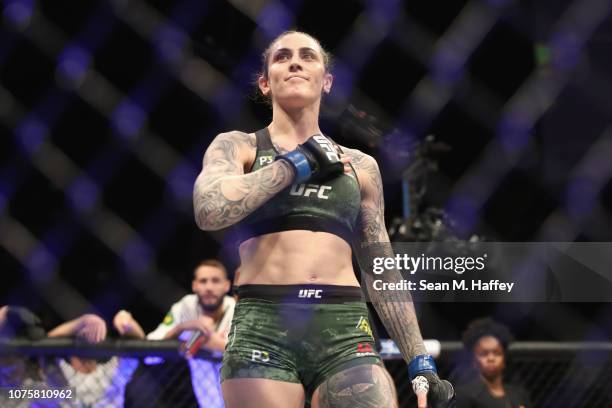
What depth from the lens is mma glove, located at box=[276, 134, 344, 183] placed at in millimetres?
1521

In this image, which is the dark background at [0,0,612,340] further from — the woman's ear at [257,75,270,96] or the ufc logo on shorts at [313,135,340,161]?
the ufc logo on shorts at [313,135,340,161]

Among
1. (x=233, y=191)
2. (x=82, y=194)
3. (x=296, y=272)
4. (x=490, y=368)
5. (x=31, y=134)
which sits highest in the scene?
(x=31, y=134)

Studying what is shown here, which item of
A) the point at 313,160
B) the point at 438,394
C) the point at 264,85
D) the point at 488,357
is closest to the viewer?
the point at 313,160

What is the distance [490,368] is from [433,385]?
1.38m

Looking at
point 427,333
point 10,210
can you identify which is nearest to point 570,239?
point 427,333

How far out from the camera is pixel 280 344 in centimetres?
159

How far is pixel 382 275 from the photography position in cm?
179

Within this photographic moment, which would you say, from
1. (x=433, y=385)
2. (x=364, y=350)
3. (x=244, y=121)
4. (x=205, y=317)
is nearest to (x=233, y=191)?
(x=364, y=350)

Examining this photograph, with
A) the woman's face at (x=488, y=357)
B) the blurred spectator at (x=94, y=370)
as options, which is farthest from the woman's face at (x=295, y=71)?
the woman's face at (x=488, y=357)

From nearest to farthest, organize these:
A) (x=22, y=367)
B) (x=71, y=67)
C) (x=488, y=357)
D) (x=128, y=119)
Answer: (x=22, y=367) → (x=488, y=357) → (x=71, y=67) → (x=128, y=119)

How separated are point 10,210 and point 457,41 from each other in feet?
6.79

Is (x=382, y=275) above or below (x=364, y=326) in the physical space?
above

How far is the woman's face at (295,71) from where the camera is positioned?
69.1 inches

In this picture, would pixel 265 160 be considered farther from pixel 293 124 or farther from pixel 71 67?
pixel 71 67
